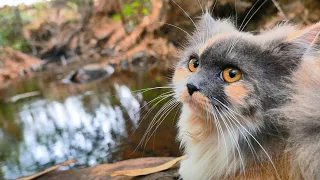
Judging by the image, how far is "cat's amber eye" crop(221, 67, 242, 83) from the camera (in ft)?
3.95

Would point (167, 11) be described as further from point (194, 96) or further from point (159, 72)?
point (194, 96)

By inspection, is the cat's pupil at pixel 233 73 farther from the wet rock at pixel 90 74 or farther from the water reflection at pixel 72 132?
the wet rock at pixel 90 74

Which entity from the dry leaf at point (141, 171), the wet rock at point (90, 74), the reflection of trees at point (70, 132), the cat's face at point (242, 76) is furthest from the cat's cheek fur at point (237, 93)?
the wet rock at point (90, 74)

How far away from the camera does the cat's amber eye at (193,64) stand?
143 cm

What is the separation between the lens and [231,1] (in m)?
3.97

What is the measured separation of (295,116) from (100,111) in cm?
236

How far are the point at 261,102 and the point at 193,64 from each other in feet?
1.34

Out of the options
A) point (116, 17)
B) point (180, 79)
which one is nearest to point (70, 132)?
point (180, 79)

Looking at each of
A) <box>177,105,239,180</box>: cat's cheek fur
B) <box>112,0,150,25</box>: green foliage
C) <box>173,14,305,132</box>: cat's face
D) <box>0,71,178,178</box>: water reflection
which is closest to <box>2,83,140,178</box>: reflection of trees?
<box>0,71,178,178</box>: water reflection

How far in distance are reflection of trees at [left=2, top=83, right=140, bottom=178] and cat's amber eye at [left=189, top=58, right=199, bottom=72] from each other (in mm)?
1225

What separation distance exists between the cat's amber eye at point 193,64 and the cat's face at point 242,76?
0.31ft

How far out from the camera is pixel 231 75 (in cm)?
122

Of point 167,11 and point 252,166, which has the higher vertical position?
point 167,11

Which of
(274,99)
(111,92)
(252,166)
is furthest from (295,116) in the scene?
(111,92)
